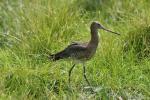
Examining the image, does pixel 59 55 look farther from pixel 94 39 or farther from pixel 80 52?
pixel 94 39

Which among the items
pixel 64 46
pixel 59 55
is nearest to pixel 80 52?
pixel 59 55

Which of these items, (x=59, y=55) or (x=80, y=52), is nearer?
(x=80, y=52)

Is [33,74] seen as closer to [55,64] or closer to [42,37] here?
[55,64]

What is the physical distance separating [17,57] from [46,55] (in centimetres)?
40

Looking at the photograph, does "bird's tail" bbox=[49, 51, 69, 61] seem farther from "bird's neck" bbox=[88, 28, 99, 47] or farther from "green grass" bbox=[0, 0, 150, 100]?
"bird's neck" bbox=[88, 28, 99, 47]

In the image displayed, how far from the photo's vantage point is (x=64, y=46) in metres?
8.28

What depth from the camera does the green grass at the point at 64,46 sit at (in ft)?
23.7

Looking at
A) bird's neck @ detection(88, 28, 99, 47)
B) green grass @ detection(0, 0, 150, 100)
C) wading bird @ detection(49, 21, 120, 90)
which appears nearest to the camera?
green grass @ detection(0, 0, 150, 100)

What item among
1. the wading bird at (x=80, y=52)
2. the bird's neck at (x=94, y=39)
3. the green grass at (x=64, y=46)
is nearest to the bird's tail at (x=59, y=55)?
the wading bird at (x=80, y=52)

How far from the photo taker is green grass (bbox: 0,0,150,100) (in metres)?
7.23

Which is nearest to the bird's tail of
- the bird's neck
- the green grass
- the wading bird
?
the wading bird

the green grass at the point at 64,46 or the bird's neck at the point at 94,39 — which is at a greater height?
the bird's neck at the point at 94,39

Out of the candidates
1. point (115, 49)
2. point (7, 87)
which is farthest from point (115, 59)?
point (7, 87)

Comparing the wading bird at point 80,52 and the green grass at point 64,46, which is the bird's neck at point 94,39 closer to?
the wading bird at point 80,52
